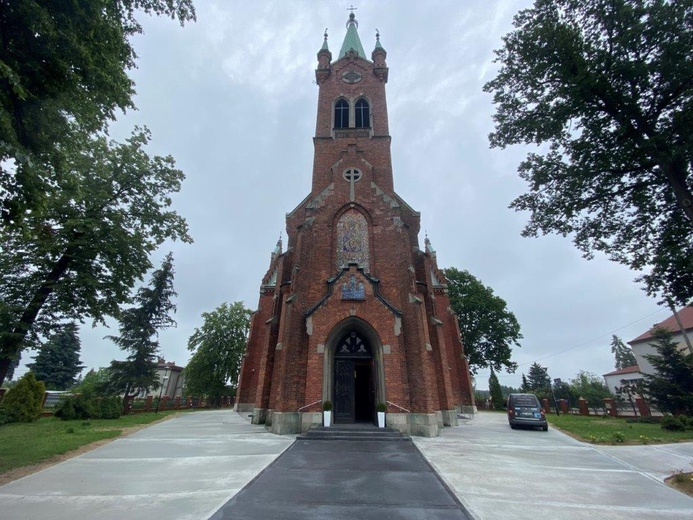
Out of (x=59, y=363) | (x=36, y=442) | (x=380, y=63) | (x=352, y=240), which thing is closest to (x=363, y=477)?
(x=352, y=240)

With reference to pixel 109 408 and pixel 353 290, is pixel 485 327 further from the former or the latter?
pixel 109 408

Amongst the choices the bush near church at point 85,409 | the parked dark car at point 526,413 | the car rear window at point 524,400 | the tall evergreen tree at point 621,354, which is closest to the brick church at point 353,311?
the parked dark car at point 526,413

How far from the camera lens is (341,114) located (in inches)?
861

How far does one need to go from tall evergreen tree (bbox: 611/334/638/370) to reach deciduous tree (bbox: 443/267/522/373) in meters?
53.3

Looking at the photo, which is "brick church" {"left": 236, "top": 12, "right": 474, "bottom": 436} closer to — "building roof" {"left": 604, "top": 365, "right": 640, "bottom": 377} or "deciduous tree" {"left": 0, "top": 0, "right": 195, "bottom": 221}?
"deciduous tree" {"left": 0, "top": 0, "right": 195, "bottom": 221}

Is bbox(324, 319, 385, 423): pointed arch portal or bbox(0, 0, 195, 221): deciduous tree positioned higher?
bbox(0, 0, 195, 221): deciduous tree

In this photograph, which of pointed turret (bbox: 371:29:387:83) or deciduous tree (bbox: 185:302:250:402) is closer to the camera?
pointed turret (bbox: 371:29:387:83)

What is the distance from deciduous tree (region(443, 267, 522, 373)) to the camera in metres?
37.5

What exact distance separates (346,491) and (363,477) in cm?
105

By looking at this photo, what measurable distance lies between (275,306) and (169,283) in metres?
17.9

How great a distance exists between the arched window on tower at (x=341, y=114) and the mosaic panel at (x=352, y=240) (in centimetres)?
768

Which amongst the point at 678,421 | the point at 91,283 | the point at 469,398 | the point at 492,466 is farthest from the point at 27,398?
the point at 678,421

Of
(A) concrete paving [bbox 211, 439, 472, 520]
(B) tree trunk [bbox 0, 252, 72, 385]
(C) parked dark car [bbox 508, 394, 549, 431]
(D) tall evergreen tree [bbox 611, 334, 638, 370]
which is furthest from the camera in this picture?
(D) tall evergreen tree [bbox 611, 334, 638, 370]

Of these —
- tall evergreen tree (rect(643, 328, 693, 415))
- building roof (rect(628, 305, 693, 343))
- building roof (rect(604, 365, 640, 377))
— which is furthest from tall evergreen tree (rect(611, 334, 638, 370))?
tall evergreen tree (rect(643, 328, 693, 415))
